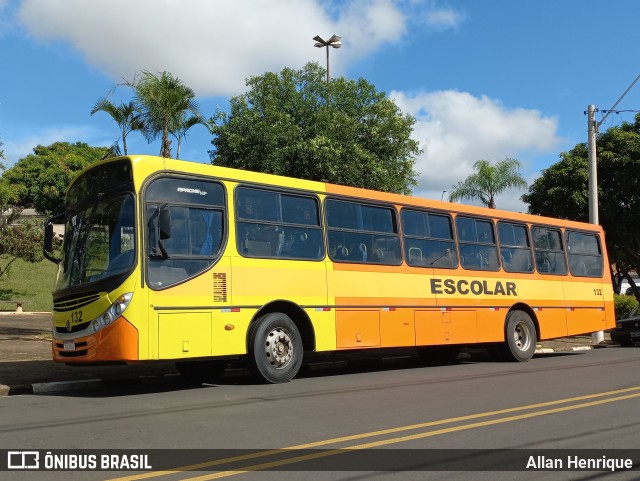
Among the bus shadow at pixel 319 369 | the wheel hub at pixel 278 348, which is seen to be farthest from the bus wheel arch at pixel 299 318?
the bus shadow at pixel 319 369

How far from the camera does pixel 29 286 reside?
4009 centimetres

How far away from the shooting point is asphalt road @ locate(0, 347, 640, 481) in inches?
212

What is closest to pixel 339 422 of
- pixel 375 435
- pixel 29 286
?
pixel 375 435

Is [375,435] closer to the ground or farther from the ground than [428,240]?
closer to the ground

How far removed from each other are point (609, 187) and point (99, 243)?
75.0 feet

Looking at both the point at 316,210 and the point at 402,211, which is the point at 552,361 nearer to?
the point at 402,211

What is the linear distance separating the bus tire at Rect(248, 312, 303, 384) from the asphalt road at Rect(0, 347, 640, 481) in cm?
25

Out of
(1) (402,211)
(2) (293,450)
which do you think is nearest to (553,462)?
(2) (293,450)

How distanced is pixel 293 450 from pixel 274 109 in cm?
1723

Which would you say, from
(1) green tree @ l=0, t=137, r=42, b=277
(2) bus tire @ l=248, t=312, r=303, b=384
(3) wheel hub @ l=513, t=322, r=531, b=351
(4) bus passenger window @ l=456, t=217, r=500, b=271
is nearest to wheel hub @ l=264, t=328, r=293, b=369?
(2) bus tire @ l=248, t=312, r=303, b=384

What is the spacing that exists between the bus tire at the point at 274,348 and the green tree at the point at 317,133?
10278mm

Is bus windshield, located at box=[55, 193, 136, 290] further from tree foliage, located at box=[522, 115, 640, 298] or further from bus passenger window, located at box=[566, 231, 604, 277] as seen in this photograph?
tree foliage, located at box=[522, 115, 640, 298]

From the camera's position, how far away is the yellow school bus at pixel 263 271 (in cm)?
904

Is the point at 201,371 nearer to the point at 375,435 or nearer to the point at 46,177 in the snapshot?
the point at 375,435
